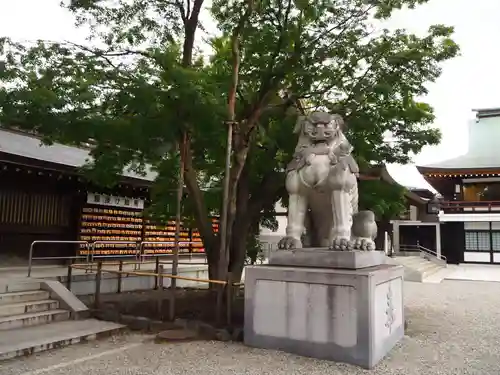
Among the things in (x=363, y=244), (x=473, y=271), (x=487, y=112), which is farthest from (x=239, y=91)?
(x=487, y=112)

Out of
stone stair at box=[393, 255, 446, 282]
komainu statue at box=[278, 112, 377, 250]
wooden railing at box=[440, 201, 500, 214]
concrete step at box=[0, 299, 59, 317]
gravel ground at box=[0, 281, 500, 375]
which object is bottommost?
stone stair at box=[393, 255, 446, 282]

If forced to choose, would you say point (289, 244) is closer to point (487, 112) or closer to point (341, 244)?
point (341, 244)

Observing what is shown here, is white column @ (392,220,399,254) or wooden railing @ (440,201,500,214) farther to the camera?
white column @ (392,220,399,254)

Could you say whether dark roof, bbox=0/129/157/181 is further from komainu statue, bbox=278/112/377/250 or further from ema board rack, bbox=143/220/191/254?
komainu statue, bbox=278/112/377/250

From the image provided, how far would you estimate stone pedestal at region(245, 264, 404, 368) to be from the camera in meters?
4.98

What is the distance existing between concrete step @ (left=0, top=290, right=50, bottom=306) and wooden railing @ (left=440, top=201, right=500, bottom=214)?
2539cm

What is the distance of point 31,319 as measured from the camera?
6.61 m

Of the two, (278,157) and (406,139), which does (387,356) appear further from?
(406,139)

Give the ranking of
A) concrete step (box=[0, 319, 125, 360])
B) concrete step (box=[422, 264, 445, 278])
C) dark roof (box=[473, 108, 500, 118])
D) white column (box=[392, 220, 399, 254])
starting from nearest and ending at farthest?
1. concrete step (box=[0, 319, 125, 360])
2. concrete step (box=[422, 264, 445, 278])
3. white column (box=[392, 220, 399, 254])
4. dark roof (box=[473, 108, 500, 118])

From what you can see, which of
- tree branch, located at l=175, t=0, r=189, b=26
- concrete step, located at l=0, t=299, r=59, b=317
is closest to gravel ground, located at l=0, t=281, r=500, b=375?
concrete step, located at l=0, t=299, r=59, b=317

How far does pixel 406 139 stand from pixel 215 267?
16.5 ft

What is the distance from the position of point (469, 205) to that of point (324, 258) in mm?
24888

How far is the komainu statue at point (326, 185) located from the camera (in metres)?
5.71

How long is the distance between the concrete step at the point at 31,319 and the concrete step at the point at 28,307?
0.16 metres
